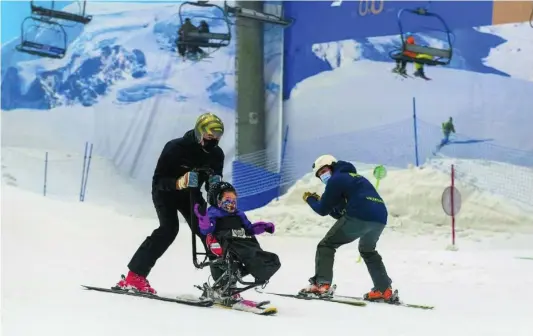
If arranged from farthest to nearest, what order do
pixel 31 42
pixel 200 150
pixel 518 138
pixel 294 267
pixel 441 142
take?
pixel 31 42 < pixel 441 142 < pixel 518 138 < pixel 294 267 < pixel 200 150

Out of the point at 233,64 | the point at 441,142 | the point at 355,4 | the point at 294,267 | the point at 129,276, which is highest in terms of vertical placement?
the point at 355,4

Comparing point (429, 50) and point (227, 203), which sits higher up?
point (429, 50)

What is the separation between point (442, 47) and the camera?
398 inches

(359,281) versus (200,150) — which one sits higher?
(200,150)

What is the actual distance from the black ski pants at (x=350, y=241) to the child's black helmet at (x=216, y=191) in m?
0.94

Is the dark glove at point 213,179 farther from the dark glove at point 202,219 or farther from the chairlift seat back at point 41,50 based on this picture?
the chairlift seat back at point 41,50

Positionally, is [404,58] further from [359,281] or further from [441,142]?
[359,281]

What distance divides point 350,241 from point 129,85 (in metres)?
7.46

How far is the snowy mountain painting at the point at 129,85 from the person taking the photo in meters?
11.3

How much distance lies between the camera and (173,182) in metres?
4.52

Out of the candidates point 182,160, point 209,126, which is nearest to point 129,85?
point 182,160

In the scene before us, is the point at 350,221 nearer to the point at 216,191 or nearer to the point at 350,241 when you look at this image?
the point at 350,241

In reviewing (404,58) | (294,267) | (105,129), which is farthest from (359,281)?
(105,129)

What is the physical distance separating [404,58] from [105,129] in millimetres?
5045
